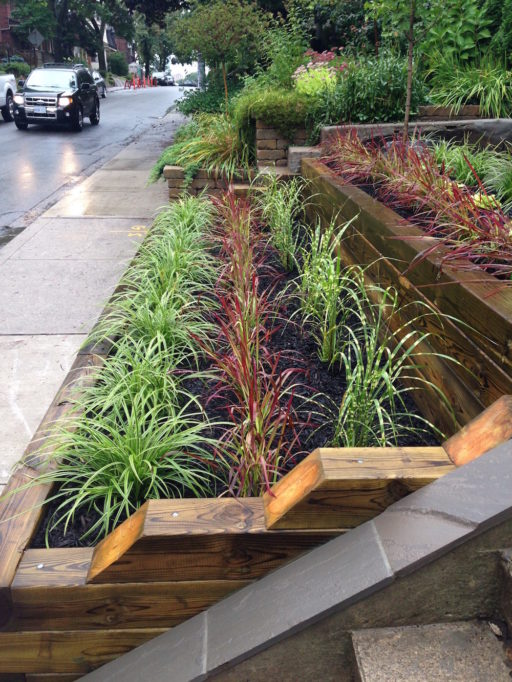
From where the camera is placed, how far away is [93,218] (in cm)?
771

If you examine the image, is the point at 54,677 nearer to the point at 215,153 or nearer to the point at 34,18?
the point at 215,153

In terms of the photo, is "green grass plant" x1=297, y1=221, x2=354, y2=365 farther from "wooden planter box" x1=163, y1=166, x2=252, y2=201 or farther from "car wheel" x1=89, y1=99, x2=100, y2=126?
"car wheel" x1=89, y1=99, x2=100, y2=126

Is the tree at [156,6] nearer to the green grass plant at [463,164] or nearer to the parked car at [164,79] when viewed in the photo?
the green grass plant at [463,164]

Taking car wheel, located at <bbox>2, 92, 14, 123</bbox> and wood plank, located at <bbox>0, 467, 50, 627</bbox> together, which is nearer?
wood plank, located at <bbox>0, 467, 50, 627</bbox>

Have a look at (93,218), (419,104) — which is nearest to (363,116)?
(419,104)

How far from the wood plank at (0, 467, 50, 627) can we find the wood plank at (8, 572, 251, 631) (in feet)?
0.12

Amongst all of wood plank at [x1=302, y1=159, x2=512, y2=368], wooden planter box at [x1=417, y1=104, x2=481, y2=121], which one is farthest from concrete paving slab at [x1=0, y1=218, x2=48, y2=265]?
wooden planter box at [x1=417, y1=104, x2=481, y2=121]

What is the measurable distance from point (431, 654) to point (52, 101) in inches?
721

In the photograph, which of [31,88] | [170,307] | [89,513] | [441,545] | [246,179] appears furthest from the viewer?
[31,88]

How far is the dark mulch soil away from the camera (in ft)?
6.87

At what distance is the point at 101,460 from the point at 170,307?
1.37 meters

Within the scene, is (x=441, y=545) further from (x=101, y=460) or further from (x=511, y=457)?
(x=101, y=460)

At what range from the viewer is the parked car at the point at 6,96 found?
1969 cm

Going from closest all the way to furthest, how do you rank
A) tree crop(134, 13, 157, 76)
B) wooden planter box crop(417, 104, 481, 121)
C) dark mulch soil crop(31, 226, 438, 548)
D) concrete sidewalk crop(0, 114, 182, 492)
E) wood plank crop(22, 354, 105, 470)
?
dark mulch soil crop(31, 226, 438, 548) < wood plank crop(22, 354, 105, 470) < concrete sidewalk crop(0, 114, 182, 492) < wooden planter box crop(417, 104, 481, 121) < tree crop(134, 13, 157, 76)
